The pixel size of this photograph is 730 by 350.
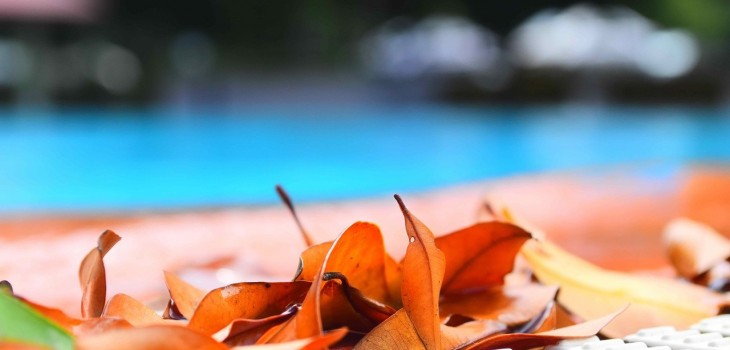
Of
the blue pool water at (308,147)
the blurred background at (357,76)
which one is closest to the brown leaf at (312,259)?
the blue pool water at (308,147)

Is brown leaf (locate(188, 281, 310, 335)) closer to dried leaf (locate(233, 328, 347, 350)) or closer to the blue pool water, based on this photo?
dried leaf (locate(233, 328, 347, 350))

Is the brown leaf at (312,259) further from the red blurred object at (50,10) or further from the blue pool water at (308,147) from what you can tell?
the red blurred object at (50,10)

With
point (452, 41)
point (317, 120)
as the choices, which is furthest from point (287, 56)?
point (452, 41)

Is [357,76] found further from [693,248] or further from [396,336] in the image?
[396,336]

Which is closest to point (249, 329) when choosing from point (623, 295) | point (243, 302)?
point (243, 302)

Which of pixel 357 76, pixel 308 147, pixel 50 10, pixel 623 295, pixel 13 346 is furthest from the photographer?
pixel 357 76
